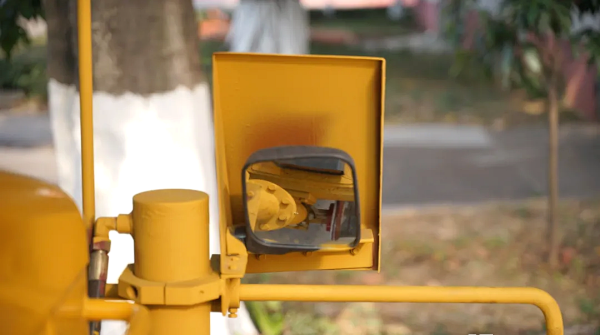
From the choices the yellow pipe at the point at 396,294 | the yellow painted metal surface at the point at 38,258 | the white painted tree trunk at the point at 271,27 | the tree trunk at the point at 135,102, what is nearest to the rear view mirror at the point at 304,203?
the yellow pipe at the point at 396,294

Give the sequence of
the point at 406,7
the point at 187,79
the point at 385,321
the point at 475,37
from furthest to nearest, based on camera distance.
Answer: the point at 406,7 < the point at 475,37 < the point at 385,321 < the point at 187,79

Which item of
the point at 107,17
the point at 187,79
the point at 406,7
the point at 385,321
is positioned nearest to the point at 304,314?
the point at 385,321

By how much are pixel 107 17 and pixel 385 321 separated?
2.35m

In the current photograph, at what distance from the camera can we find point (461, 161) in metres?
8.35

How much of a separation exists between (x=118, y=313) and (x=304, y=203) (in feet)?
1.64

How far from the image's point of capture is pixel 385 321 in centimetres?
429

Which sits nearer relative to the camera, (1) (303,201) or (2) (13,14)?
(1) (303,201)

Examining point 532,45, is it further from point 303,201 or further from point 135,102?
point 303,201

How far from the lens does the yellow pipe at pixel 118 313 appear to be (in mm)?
1093

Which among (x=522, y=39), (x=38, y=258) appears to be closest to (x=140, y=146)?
(x=38, y=258)

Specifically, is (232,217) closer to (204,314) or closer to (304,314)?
(204,314)

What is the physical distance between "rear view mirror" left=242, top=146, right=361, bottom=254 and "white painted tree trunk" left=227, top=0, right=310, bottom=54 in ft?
19.7

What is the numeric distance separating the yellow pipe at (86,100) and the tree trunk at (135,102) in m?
1.60

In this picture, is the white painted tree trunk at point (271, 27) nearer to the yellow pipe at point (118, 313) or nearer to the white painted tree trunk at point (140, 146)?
the white painted tree trunk at point (140, 146)
